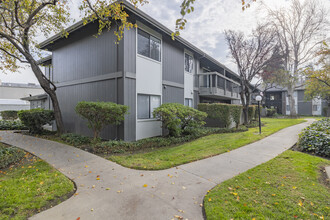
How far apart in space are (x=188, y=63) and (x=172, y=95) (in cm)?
359

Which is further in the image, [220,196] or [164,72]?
[164,72]

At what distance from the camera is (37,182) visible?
362 centimetres

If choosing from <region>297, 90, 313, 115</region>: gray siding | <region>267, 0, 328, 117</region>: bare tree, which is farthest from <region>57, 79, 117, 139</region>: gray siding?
<region>297, 90, 313, 115</region>: gray siding

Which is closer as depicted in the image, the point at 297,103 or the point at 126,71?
the point at 126,71

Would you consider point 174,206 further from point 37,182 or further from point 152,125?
point 152,125

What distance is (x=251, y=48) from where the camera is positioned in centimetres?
1316

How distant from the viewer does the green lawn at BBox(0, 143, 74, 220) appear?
2.71 metres

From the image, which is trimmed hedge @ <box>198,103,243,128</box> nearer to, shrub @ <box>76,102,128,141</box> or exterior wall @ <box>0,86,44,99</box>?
shrub @ <box>76,102,128,141</box>

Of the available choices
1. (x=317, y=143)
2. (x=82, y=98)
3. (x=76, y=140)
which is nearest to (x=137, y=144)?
(x=76, y=140)

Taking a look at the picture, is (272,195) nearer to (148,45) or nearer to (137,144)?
(137,144)

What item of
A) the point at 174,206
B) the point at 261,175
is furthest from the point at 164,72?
the point at 174,206

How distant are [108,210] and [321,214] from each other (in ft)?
11.2

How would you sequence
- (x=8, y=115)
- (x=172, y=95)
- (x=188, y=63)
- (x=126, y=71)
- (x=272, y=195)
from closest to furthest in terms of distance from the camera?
(x=272, y=195)
(x=126, y=71)
(x=172, y=95)
(x=188, y=63)
(x=8, y=115)

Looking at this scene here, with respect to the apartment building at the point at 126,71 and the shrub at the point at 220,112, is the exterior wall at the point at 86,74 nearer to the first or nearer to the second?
the apartment building at the point at 126,71
